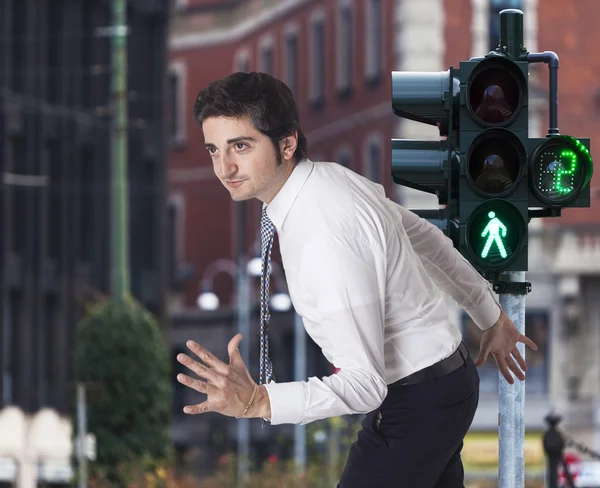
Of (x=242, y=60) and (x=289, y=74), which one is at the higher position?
(x=242, y=60)

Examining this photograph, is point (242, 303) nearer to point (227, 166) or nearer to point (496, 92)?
point (496, 92)

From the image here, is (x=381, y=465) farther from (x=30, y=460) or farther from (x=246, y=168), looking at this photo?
(x=30, y=460)

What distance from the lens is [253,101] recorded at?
5570 mm

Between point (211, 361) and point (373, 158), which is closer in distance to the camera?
point (211, 361)

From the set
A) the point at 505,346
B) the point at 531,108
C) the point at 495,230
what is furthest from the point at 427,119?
the point at 531,108

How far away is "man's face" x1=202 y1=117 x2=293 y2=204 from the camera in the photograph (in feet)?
18.4

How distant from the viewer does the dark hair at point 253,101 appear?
5570mm

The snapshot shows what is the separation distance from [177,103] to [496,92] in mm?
59768

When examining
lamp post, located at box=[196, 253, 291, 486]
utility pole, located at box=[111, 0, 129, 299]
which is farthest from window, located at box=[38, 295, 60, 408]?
utility pole, located at box=[111, 0, 129, 299]

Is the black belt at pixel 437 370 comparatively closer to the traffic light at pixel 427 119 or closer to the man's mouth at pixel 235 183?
the man's mouth at pixel 235 183

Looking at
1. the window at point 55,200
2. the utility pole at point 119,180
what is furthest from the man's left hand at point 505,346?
the window at point 55,200

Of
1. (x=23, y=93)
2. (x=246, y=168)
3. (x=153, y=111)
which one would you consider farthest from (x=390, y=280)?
(x=153, y=111)

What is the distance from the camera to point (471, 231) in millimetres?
6445

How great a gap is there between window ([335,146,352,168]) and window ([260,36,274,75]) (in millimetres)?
7269
